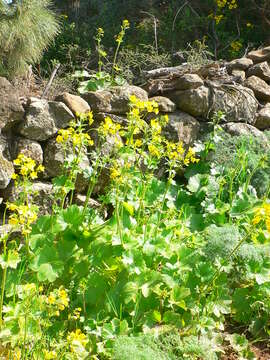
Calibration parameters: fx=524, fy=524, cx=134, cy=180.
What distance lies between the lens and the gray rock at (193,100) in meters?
3.80

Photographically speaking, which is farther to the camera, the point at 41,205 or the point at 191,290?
the point at 41,205

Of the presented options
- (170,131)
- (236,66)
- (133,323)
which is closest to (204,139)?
(170,131)

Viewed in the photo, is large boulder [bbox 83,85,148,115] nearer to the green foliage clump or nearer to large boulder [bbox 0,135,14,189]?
the green foliage clump

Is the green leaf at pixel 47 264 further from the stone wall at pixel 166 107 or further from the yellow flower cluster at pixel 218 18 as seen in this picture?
the yellow flower cluster at pixel 218 18

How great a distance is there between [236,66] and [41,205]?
7.26ft

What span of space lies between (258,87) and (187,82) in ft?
2.76

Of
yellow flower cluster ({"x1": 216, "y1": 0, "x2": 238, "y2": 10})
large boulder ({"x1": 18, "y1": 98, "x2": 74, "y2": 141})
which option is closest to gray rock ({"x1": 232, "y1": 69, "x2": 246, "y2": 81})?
yellow flower cluster ({"x1": 216, "y1": 0, "x2": 238, "y2": 10})

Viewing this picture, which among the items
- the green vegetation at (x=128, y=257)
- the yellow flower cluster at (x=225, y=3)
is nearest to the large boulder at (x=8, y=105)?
the green vegetation at (x=128, y=257)

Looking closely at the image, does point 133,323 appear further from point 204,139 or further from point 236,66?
point 236,66

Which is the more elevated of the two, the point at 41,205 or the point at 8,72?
the point at 8,72

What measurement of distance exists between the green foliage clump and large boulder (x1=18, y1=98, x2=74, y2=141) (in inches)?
15.4

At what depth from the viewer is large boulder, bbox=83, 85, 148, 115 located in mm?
3412

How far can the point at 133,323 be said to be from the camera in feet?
7.79

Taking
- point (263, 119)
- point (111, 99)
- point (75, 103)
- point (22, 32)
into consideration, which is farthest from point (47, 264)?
point (263, 119)
